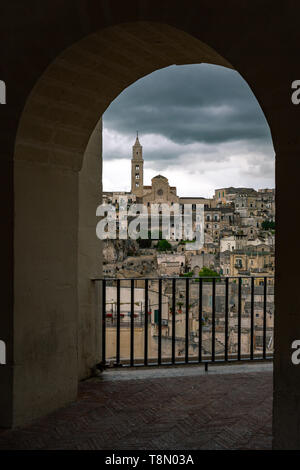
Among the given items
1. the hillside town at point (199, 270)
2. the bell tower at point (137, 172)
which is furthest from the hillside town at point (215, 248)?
the bell tower at point (137, 172)

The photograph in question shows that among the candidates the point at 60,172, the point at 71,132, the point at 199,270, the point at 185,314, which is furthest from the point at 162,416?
the point at 199,270

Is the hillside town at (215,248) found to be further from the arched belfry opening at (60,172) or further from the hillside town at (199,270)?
the arched belfry opening at (60,172)

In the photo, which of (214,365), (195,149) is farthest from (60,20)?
(195,149)

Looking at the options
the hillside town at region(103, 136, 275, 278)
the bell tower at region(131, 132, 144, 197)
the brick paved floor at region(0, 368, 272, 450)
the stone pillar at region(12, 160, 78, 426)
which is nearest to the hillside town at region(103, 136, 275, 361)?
the hillside town at region(103, 136, 275, 278)

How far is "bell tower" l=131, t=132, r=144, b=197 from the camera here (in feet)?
74.8

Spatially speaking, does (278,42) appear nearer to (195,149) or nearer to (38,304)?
(38,304)

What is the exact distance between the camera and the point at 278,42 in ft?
7.85

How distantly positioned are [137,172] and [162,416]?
24782 millimetres

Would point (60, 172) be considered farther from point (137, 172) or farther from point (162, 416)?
point (137, 172)

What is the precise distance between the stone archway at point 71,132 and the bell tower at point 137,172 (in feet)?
61.0

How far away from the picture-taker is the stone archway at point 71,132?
2435 mm

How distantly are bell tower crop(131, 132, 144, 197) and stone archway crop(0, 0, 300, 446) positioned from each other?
18582mm

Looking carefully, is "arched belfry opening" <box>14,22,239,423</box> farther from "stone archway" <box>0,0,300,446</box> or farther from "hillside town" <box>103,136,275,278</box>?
"hillside town" <box>103,136,275,278</box>

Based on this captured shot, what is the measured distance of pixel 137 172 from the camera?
2770cm
